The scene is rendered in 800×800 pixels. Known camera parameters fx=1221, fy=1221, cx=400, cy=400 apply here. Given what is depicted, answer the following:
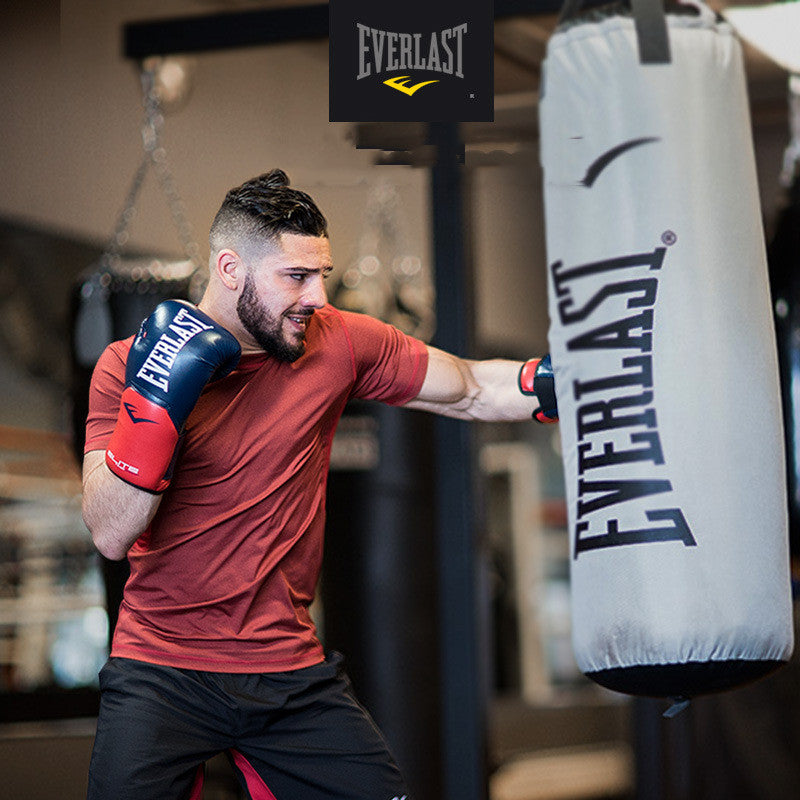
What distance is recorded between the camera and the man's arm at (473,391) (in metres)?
2.29


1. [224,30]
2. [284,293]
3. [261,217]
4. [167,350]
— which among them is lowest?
[167,350]

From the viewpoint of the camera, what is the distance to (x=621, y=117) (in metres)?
2.05

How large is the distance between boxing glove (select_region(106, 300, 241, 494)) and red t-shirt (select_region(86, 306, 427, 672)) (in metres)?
0.13

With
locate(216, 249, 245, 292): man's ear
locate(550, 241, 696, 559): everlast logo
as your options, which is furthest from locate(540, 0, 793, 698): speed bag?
locate(216, 249, 245, 292): man's ear

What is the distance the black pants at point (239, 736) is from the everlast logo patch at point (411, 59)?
121 centimetres

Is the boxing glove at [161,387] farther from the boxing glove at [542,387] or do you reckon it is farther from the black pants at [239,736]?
the boxing glove at [542,387]

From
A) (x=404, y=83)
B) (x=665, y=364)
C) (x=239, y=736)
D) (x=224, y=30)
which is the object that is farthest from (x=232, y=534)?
(x=224, y=30)

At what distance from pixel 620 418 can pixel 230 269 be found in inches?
26.9

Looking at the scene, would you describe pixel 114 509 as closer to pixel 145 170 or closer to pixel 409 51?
pixel 409 51

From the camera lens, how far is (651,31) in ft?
6.70

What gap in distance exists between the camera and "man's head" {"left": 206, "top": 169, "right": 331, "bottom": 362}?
1990 millimetres

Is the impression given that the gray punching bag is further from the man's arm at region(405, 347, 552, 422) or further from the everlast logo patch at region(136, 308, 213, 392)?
the everlast logo patch at region(136, 308, 213, 392)

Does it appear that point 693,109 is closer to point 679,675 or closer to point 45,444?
point 679,675

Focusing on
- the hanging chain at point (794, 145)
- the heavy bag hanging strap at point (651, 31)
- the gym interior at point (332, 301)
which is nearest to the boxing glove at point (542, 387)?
the heavy bag hanging strap at point (651, 31)
